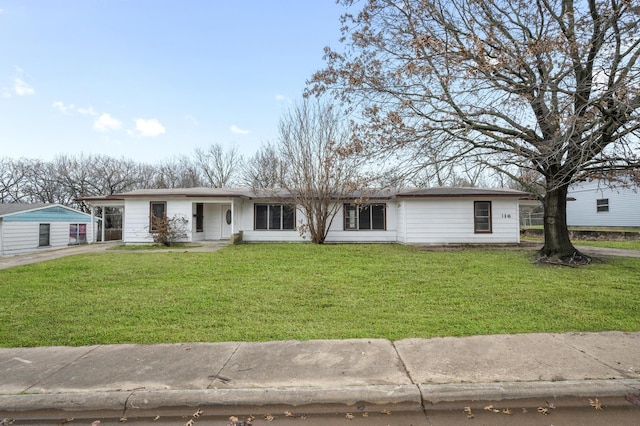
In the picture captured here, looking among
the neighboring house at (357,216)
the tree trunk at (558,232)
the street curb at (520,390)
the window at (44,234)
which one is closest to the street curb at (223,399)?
the street curb at (520,390)

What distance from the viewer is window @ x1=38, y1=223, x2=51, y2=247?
21.0 m

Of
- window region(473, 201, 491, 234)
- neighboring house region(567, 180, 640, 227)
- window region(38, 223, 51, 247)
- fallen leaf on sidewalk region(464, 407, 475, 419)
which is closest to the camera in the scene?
fallen leaf on sidewalk region(464, 407, 475, 419)

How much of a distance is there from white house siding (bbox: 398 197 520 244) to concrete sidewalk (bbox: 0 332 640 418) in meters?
11.0

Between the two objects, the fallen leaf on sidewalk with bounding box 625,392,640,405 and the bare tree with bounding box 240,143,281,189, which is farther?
the bare tree with bounding box 240,143,281,189

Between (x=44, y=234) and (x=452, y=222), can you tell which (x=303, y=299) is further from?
(x=44, y=234)

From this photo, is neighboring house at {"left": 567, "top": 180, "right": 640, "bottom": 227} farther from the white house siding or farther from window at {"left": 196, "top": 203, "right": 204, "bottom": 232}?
window at {"left": 196, "top": 203, "right": 204, "bottom": 232}

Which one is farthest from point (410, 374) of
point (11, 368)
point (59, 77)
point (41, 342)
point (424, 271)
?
point (59, 77)

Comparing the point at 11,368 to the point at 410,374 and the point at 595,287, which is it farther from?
the point at 595,287

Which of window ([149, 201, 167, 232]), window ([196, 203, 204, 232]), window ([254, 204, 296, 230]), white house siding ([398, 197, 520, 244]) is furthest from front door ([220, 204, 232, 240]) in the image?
white house siding ([398, 197, 520, 244])

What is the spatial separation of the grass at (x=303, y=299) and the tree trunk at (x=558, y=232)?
0.73 m

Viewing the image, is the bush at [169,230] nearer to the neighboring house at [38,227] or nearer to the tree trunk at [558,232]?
the neighboring house at [38,227]

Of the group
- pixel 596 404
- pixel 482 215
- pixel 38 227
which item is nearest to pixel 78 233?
pixel 38 227

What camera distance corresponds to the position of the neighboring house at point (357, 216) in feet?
49.7

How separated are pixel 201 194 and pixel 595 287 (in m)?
14.5
